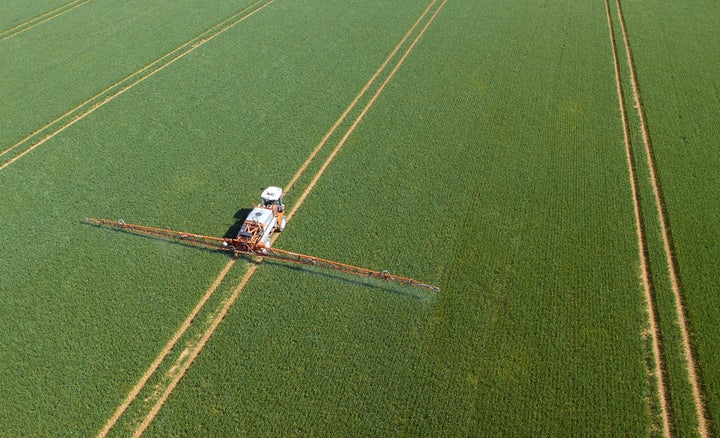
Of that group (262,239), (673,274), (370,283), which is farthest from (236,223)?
(673,274)

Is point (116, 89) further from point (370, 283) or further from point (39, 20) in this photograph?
point (370, 283)

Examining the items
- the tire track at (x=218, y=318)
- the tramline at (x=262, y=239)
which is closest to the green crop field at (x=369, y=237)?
the tire track at (x=218, y=318)

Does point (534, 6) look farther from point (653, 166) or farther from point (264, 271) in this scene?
point (264, 271)

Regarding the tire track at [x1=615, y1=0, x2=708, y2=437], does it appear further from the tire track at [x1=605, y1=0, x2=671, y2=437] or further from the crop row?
the crop row

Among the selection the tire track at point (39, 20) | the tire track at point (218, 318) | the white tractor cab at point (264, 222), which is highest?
the tire track at point (39, 20)

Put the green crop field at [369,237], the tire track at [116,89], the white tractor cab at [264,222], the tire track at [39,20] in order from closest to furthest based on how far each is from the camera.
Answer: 1. the green crop field at [369,237]
2. the white tractor cab at [264,222]
3. the tire track at [116,89]
4. the tire track at [39,20]

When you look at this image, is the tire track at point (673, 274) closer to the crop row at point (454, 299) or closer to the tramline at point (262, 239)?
the crop row at point (454, 299)

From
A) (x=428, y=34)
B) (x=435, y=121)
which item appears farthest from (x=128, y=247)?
(x=428, y=34)

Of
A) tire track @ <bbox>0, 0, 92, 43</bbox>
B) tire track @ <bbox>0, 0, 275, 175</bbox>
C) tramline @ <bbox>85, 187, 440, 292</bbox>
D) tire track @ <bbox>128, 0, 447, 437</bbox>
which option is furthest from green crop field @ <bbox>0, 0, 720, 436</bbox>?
tire track @ <bbox>0, 0, 92, 43</bbox>

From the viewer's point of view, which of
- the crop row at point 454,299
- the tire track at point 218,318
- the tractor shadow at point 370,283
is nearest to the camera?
the crop row at point 454,299
